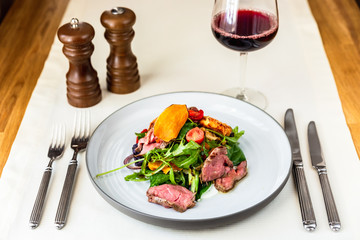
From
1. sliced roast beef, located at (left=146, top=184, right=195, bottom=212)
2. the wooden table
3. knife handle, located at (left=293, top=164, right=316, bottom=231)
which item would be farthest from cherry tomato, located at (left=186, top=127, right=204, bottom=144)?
the wooden table

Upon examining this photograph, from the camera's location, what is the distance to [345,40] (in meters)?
1.73

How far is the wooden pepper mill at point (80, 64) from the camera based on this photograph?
125 centimetres

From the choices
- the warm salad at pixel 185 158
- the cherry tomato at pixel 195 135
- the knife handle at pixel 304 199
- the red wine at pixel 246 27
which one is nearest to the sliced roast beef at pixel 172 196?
the warm salad at pixel 185 158

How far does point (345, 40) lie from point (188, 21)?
564 millimetres

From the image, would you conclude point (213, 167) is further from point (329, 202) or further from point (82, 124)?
point (82, 124)

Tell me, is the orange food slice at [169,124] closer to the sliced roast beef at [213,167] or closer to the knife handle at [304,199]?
the sliced roast beef at [213,167]

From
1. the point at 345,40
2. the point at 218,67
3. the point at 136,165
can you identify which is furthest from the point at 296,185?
the point at 345,40

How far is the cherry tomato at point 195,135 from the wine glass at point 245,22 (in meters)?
0.30

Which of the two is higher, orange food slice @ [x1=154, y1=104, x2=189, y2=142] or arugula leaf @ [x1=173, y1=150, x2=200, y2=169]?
orange food slice @ [x1=154, y1=104, x2=189, y2=142]

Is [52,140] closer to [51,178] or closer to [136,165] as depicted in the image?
[51,178]

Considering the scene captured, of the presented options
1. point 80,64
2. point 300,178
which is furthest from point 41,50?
point 300,178

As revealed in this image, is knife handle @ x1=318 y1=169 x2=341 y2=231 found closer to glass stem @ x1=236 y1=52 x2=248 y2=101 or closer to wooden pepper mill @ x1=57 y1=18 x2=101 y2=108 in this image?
glass stem @ x1=236 y1=52 x2=248 y2=101

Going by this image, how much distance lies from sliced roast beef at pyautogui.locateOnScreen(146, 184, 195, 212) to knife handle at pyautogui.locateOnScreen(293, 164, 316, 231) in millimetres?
225

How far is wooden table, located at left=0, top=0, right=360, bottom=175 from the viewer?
1377 mm
